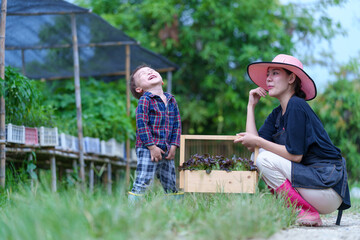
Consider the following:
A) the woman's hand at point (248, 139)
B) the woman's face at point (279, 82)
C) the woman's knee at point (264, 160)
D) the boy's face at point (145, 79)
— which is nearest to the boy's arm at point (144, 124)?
the boy's face at point (145, 79)

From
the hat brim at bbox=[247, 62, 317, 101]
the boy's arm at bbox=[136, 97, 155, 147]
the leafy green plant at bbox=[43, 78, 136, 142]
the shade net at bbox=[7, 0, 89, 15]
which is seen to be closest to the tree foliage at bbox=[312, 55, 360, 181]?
the leafy green plant at bbox=[43, 78, 136, 142]

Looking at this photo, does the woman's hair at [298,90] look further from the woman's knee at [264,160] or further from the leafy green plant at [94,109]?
the leafy green plant at [94,109]

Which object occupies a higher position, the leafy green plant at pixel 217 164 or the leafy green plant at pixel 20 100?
the leafy green plant at pixel 20 100

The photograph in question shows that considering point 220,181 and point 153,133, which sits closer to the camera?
point 220,181

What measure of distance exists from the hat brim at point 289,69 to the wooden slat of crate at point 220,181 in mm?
839

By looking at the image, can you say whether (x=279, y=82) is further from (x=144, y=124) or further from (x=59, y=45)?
(x=59, y=45)

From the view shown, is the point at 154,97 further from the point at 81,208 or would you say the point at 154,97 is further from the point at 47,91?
the point at 47,91

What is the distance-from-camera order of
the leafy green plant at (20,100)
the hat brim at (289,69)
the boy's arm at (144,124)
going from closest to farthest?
1. the hat brim at (289,69)
2. the boy's arm at (144,124)
3. the leafy green plant at (20,100)

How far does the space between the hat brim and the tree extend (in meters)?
7.79

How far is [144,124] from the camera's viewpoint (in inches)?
153

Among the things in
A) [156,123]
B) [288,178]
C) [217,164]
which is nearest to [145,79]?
[156,123]

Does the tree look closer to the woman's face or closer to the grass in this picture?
the woman's face

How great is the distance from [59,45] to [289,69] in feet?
15.1

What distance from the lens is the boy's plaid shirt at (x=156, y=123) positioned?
12.8ft
